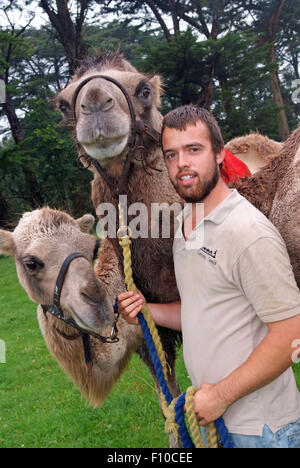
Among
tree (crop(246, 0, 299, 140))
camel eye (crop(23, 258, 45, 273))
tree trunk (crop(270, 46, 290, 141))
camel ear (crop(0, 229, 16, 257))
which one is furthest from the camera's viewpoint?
tree (crop(246, 0, 299, 140))

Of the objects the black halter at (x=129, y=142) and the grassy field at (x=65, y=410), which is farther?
the grassy field at (x=65, y=410)

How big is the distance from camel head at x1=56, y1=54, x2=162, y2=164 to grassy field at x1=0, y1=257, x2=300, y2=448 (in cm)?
283

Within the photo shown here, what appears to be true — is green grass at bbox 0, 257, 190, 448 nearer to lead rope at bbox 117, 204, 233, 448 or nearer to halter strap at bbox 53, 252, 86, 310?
halter strap at bbox 53, 252, 86, 310

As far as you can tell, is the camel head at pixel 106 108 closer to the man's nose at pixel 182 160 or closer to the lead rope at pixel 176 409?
the lead rope at pixel 176 409

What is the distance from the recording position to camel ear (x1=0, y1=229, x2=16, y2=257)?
2859 millimetres

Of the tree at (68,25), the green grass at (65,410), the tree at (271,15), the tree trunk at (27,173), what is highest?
the tree at (271,15)

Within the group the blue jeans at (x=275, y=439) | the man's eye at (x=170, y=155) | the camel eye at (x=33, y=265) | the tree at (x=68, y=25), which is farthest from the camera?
the tree at (x=68, y=25)

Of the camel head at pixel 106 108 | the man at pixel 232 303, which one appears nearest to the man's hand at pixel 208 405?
the man at pixel 232 303

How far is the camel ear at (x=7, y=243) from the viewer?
9.38 ft

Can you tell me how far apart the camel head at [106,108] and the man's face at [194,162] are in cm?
52

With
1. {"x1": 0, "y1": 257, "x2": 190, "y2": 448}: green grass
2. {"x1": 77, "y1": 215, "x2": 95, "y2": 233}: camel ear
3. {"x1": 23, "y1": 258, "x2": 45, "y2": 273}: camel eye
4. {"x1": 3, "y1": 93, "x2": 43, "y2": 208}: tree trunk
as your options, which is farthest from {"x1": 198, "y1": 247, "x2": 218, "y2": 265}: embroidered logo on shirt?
{"x1": 3, "y1": 93, "x2": 43, "y2": 208}: tree trunk

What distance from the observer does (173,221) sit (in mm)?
2605

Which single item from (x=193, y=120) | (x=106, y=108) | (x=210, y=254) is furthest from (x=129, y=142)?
(x=210, y=254)
